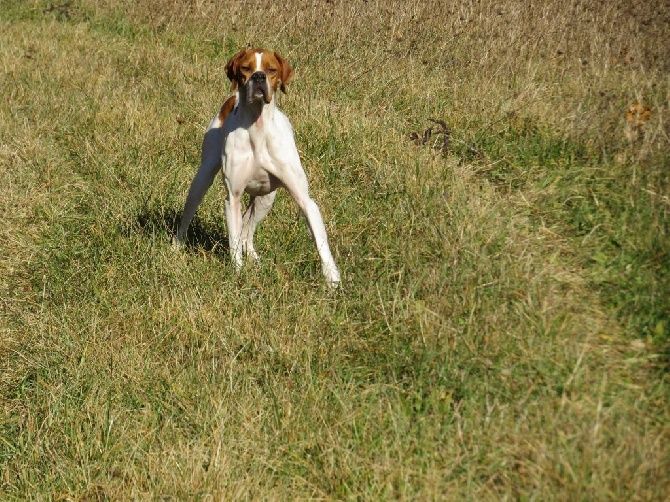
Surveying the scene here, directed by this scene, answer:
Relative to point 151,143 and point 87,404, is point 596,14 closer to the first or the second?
point 151,143

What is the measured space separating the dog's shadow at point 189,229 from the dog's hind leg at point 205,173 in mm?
140

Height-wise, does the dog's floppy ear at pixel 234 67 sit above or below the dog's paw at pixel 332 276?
above

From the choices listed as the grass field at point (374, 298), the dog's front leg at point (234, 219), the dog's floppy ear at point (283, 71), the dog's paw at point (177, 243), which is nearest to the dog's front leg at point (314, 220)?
the grass field at point (374, 298)

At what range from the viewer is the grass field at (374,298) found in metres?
3.06

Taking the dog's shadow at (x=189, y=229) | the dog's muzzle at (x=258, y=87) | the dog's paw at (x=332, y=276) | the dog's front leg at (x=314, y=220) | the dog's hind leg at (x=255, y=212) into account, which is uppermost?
the dog's muzzle at (x=258, y=87)

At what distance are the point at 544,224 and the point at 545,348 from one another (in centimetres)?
122

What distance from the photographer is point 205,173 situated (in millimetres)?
5211

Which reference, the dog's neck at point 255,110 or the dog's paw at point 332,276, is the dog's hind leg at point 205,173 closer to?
the dog's neck at point 255,110

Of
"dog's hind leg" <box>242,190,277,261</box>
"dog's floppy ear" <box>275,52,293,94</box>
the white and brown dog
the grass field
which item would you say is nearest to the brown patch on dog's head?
the white and brown dog

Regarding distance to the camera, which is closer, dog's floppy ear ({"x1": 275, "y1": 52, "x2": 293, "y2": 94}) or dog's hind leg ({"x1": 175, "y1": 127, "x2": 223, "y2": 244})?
dog's floppy ear ({"x1": 275, "y1": 52, "x2": 293, "y2": 94})

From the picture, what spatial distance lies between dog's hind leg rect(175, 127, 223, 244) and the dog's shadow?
14 centimetres

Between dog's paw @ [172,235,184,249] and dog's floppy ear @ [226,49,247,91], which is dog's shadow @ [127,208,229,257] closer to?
dog's paw @ [172,235,184,249]

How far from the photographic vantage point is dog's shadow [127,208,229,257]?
5.26 metres

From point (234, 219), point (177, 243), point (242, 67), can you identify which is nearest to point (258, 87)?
point (242, 67)
